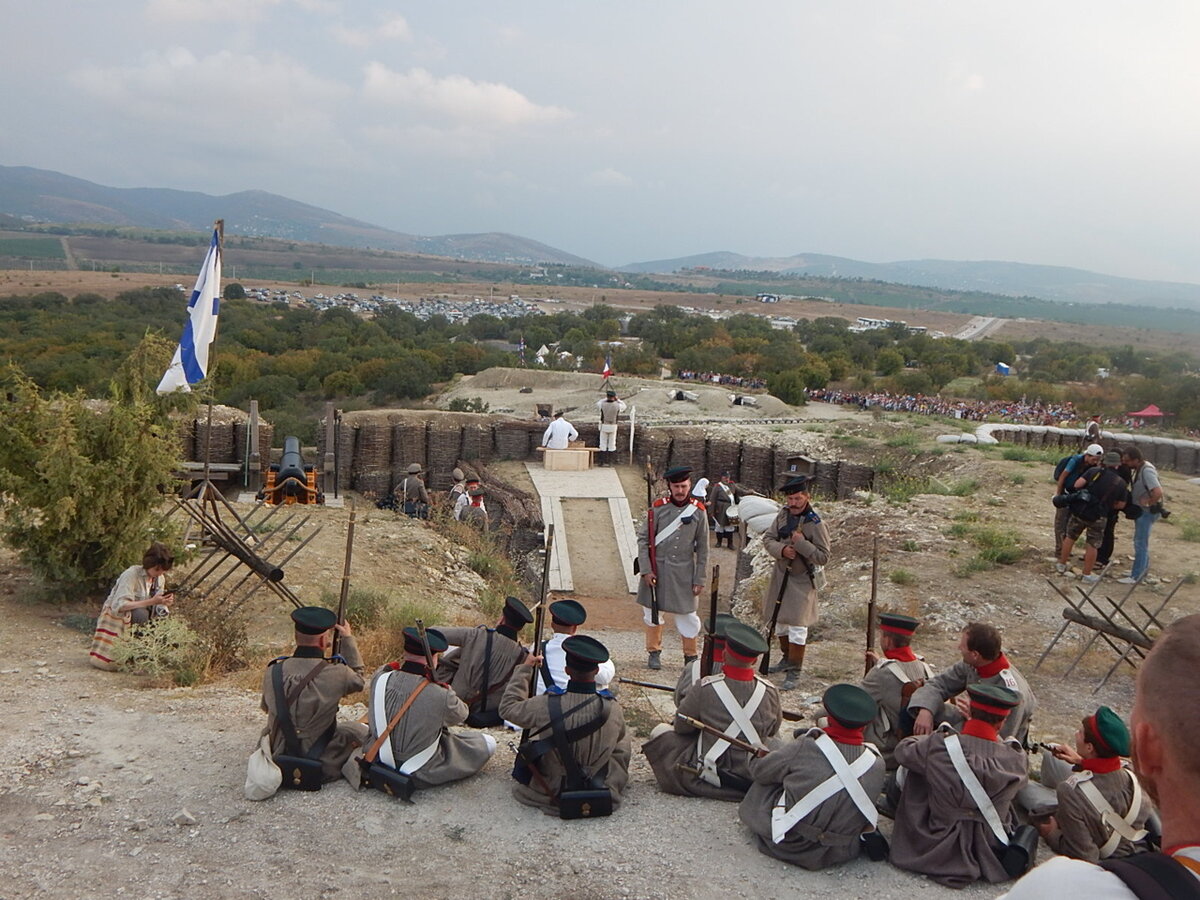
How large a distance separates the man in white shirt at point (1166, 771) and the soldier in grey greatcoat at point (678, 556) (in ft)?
21.4

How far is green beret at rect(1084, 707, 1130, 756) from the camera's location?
457 cm

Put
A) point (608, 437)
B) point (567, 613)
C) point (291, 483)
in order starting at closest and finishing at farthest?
point (567, 613), point (291, 483), point (608, 437)

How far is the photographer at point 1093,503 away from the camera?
1117cm

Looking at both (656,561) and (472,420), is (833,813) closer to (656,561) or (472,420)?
(656,561)

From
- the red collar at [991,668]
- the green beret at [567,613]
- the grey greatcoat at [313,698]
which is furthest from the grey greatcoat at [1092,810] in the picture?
the grey greatcoat at [313,698]

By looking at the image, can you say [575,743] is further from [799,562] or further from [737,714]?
[799,562]

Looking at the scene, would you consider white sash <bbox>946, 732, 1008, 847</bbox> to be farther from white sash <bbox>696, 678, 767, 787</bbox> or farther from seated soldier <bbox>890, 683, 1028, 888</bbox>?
white sash <bbox>696, 678, 767, 787</bbox>

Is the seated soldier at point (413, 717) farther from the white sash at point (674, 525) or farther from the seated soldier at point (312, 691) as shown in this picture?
the white sash at point (674, 525)

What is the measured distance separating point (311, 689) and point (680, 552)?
4138 millimetres

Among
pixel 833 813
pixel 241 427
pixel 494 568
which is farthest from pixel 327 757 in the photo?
pixel 241 427

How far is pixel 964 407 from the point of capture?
100ft

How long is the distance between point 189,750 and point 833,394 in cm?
3056

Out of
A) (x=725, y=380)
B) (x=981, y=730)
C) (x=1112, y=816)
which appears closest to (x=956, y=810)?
(x=981, y=730)

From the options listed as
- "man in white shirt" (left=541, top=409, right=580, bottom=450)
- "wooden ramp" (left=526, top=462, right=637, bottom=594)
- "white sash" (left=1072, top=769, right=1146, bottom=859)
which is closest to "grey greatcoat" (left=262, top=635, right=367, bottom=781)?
"white sash" (left=1072, top=769, right=1146, bottom=859)
